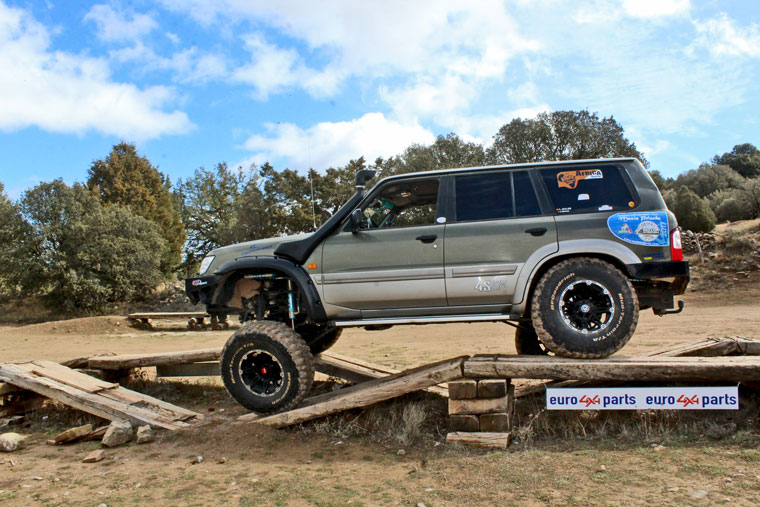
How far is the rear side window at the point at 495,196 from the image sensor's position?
17.9 feet

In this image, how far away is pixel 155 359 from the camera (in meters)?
7.56

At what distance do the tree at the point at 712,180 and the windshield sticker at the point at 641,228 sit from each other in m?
43.3

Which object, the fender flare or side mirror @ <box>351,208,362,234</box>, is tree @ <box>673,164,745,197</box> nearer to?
side mirror @ <box>351,208,362,234</box>

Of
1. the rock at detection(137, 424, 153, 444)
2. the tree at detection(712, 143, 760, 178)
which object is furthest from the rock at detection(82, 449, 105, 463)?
the tree at detection(712, 143, 760, 178)

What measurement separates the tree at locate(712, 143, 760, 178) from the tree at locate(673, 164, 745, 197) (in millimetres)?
6206

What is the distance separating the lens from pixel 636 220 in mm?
5160

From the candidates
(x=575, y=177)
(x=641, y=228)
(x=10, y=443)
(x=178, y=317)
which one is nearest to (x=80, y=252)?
(x=178, y=317)

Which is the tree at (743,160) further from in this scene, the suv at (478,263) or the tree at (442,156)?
the suv at (478,263)

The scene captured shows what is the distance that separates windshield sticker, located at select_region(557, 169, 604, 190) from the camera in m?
5.42

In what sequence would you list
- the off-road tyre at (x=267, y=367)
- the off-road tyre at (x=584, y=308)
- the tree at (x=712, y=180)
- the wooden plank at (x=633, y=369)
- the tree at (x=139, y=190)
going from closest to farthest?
the wooden plank at (x=633, y=369) → the off-road tyre at (x=584, y=308) → the off-road tyre at (x=267, y=367) → the tree at (x=139, y=190) → the tree at (x=712, y=180)

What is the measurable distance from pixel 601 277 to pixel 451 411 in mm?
1818

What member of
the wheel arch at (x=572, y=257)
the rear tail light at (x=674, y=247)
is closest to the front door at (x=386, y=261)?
the wheel arch at (x=572, y=257)

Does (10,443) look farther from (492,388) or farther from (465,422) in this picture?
(492,388)

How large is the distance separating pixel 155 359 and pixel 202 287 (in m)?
2.10
